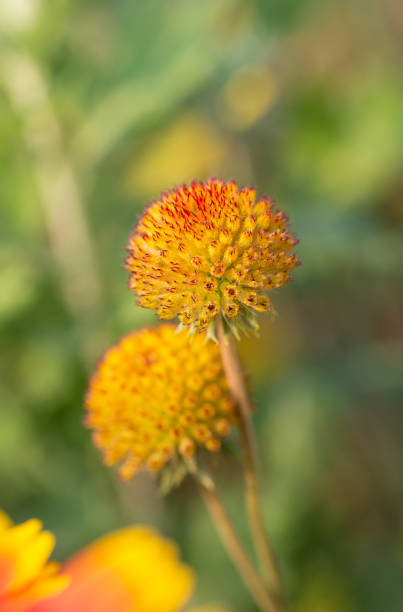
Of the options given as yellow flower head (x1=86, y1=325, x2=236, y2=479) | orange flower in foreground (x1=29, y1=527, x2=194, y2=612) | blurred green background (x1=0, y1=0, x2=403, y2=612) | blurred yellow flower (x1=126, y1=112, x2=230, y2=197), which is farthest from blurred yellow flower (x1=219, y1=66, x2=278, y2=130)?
orange flower in foreground (x1=29, y1=527, x2=194, y2=612)

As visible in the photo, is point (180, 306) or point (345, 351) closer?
point (180, 306)

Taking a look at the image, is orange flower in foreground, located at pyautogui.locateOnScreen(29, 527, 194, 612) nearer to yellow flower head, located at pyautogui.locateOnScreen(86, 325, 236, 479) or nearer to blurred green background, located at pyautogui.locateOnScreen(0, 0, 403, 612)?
yellow flower head, located at pyautogui.locateOnScreen(86, 325, 236, 479)

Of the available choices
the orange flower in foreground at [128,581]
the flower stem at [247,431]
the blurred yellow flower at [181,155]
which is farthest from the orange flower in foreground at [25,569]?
the blurred yellow flower at [181,155]

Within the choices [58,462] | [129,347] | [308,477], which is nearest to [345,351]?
[308,477]

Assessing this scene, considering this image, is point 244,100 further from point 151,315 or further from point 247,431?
point 247,431

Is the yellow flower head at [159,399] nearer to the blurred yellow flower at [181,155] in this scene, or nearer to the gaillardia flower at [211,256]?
the gaillardia flower at [211,256]

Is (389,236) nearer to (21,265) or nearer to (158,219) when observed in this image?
(21,265)

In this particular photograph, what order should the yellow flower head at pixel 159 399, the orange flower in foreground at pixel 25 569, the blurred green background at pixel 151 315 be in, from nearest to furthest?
1. the orange flower in foreground at pixel 25 569
2. the yellow flower head at pixel 159 399
3. the blurred green background at pixel 151 315
